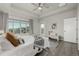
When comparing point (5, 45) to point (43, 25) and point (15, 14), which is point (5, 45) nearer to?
point (15, 14)

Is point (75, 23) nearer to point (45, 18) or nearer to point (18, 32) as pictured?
point (45, 18)

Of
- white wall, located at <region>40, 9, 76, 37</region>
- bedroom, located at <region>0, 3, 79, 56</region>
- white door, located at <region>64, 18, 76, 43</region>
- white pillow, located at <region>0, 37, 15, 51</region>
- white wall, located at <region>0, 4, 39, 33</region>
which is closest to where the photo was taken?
white pillow, located at <region>0, 37, 15, 51</region>

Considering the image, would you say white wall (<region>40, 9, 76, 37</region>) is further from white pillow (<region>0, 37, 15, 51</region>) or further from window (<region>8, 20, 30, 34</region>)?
white pillow (<region>0, 37, 15, 51</region>)

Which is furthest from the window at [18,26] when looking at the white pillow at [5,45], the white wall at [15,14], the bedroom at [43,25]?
the white pillow at [5,45]

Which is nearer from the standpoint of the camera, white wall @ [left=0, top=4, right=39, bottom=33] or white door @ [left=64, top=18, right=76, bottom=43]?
white wall @ [left=0, top=4, right=39, bottom=33]

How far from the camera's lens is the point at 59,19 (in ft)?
10.7

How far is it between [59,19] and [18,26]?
6.24 ft

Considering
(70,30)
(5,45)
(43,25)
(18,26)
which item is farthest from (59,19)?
(5,45)

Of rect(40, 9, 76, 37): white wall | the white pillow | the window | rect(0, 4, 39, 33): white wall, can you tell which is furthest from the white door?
the white pillow

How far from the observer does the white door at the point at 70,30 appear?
10.5 feet

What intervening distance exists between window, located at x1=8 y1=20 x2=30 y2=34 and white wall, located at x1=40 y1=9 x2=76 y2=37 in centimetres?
76

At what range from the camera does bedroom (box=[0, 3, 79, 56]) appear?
2.20 meters

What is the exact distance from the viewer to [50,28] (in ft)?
10.4

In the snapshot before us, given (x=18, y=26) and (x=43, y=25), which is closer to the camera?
(x=18, y=26)
